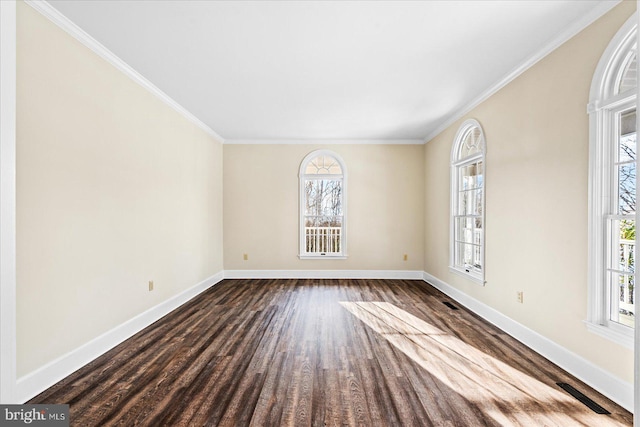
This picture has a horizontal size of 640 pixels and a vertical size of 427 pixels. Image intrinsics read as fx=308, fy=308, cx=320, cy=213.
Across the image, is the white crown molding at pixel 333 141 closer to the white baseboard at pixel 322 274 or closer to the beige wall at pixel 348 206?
the beige wall at pixel 348 206

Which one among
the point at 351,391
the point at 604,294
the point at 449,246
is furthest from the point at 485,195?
the point at 351,391

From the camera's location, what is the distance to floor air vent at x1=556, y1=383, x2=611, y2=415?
1939mm

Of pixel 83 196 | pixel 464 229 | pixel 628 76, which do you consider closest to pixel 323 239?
pixel 464 229

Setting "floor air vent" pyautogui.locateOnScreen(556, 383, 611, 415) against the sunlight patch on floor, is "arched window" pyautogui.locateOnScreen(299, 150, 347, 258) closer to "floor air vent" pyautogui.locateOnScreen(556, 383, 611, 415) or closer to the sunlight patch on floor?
the sunlight patch on floor

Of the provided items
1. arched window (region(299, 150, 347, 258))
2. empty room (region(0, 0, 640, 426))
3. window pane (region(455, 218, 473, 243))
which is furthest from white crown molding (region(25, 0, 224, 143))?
window pane (region(455, 218, 473, 243))

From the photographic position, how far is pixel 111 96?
284cm

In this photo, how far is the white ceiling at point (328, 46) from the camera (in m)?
2.19

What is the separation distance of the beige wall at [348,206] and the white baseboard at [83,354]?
2150 mm

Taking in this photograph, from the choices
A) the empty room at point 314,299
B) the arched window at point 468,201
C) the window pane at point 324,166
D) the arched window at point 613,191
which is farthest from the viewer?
the window pane at point 324,166

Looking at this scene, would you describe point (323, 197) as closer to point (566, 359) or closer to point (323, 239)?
point (323, 239)

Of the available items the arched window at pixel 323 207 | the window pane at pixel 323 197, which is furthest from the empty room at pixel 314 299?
the window pane at pixel 323 197

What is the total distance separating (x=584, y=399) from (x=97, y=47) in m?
4.55

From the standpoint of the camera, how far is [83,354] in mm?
2480

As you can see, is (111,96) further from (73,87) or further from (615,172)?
(615,172)
